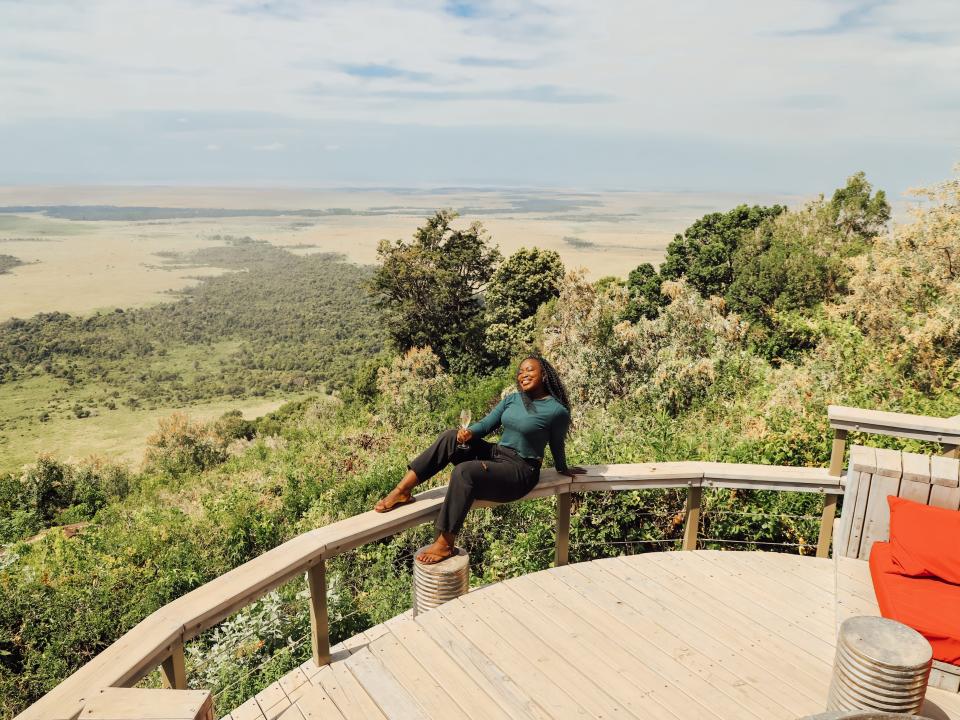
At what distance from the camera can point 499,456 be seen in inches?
147

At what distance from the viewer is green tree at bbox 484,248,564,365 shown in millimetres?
33406

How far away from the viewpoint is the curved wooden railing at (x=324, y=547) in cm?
201

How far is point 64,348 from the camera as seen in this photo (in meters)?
87.9

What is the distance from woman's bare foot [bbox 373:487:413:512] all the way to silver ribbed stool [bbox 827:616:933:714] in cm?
206

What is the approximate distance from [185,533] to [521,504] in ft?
21.5

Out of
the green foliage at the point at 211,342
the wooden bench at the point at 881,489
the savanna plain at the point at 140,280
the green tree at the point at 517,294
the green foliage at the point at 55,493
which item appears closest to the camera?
the wooden bench at the point at 881,489

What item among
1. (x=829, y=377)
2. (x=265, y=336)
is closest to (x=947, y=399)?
(x=829, y=377)

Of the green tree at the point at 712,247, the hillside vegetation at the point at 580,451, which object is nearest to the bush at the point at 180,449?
the hillside vegetation at the point at 580,451

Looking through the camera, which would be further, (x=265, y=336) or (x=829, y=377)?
(x=265, y=336)

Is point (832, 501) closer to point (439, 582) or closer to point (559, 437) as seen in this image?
point (559, 437)

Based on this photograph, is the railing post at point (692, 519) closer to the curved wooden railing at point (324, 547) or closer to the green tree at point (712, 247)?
the curved wooden railing at point (324, 547)

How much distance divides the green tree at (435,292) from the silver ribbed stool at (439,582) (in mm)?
29907

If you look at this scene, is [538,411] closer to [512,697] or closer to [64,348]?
[512,697]

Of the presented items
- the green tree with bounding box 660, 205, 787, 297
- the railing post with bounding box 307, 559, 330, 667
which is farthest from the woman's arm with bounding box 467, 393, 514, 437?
the green tree with bounding box 660, 205, 787, 297
